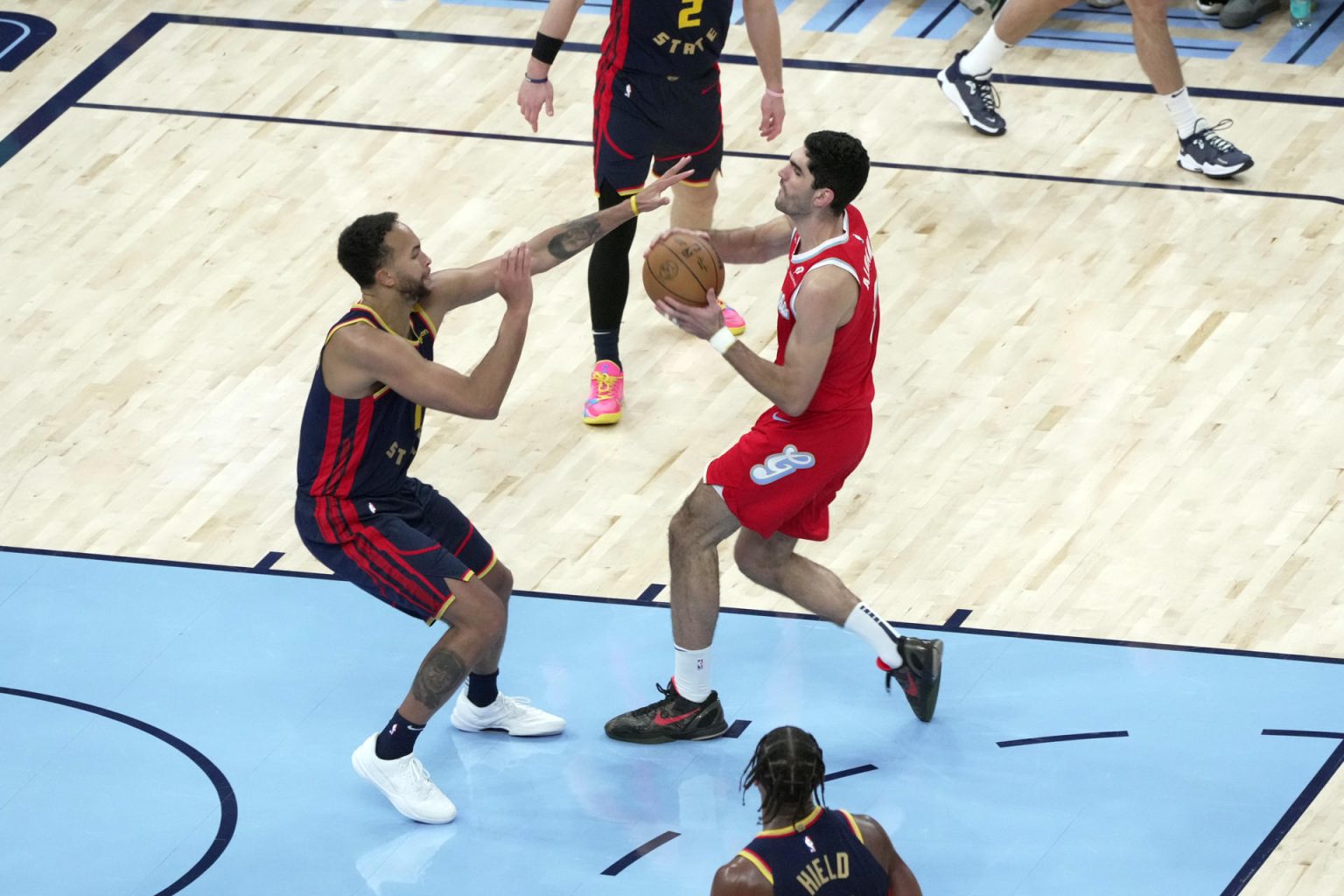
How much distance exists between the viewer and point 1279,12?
11.3 m

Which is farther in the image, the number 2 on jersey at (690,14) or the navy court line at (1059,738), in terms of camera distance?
the number 2 on jersey at (690,14)

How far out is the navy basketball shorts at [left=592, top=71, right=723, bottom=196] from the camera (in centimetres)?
830

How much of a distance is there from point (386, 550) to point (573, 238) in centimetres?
118

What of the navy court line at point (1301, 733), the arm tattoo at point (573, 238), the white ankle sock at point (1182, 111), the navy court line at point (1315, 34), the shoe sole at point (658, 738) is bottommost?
the navy court line at point (1301, 733)

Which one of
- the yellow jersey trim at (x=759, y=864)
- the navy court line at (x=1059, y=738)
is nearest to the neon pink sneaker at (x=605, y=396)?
the navy court line at (x=1059, y=738)

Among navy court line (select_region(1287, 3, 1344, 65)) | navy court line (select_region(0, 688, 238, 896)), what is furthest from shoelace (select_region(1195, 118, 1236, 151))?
navy court line (select_region(0, 688, 238, 896))

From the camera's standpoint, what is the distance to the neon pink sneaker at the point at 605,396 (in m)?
8.38

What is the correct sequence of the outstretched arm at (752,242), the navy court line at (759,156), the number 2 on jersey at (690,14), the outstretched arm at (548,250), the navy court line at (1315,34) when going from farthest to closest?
the navy court line at (1315,34) → the navy court line at (759,156) → the number 2 on jersey at (690,14) → the outstretched arm at (752,242) → the outstretched arm at (548,250)

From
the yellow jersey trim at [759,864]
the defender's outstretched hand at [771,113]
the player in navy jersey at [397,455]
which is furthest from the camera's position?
the defender's outstretched hand at [771,113]

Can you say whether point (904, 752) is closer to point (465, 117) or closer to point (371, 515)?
point (371, 515)

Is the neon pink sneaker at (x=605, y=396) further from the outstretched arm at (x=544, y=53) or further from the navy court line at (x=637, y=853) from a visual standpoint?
the navy court line at (x=637, y=853)

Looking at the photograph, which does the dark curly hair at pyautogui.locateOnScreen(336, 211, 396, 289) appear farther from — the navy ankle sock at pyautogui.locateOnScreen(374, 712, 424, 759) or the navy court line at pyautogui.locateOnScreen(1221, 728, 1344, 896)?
the navy court line at pyautogui.locateOnScreen(1221, 728, 1344, 896)

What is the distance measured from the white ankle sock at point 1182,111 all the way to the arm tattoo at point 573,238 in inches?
160

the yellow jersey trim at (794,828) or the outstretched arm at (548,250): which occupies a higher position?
the outstretched arm at (548,250)
